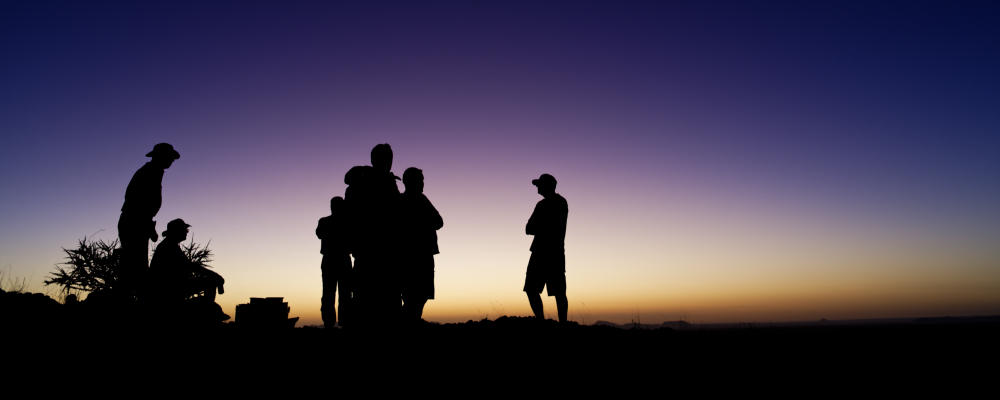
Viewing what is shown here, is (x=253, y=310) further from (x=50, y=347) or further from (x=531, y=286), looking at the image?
(x=531, y=286)

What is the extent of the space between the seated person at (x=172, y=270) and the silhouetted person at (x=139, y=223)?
0.62m

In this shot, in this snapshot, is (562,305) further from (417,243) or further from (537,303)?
(417,243)

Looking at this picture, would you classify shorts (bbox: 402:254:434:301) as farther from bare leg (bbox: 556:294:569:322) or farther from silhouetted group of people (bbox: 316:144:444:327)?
bare leg (bbox: 556:294:569:322)

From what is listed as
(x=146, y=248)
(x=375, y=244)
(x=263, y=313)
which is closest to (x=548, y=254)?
(x=375, y=244)

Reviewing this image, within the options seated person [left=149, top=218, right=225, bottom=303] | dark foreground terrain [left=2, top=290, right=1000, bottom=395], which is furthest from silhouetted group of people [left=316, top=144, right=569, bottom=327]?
seated person [left=149, top=218, right=225, bottom=303]

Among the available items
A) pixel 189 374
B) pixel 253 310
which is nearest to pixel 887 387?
pixel 189 374

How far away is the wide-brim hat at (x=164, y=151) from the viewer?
690 centimetres

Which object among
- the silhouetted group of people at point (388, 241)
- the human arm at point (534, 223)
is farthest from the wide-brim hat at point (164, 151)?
the human arm at point (534, 223)

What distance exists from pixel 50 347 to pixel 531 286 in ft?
18.5

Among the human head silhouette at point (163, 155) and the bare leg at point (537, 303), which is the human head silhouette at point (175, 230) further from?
the bare leg at point (537, 303)

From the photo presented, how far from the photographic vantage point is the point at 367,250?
5.18 meters

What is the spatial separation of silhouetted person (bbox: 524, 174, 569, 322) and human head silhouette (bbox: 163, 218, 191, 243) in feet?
18.2

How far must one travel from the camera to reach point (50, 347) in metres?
4.68

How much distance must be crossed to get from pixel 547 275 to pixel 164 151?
18.7 ft
